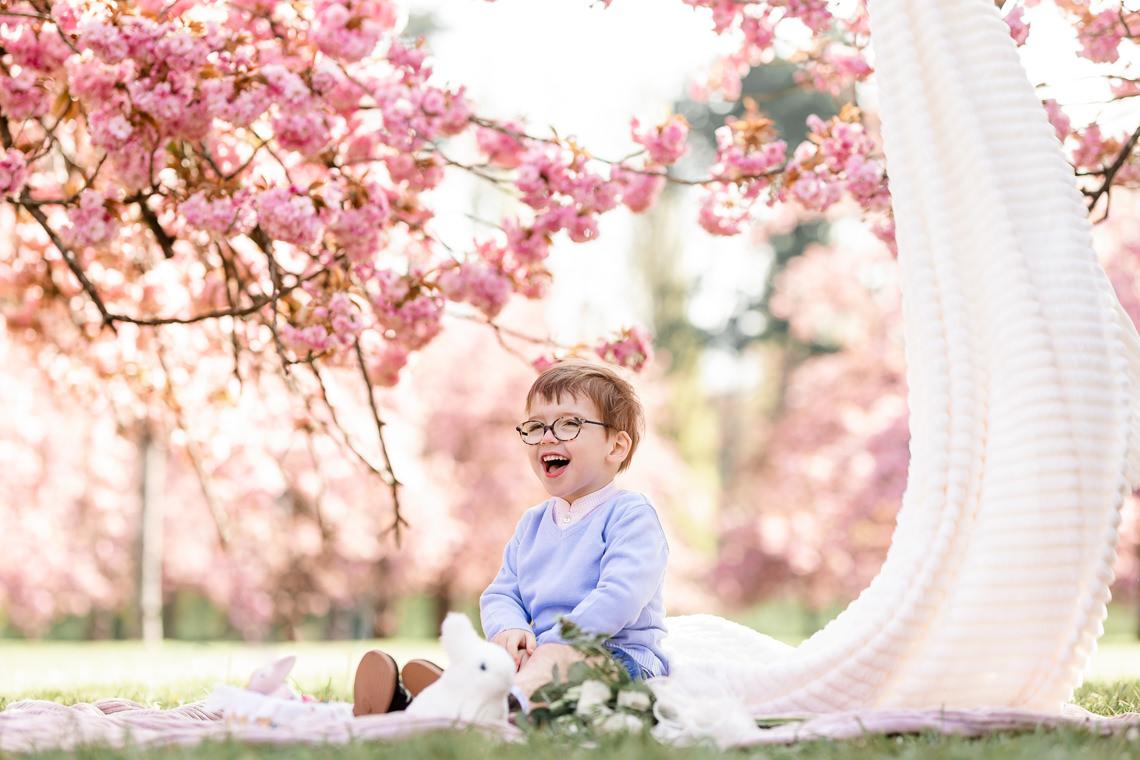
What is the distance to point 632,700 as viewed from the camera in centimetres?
235

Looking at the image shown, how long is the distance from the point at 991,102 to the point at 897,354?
1143 cm

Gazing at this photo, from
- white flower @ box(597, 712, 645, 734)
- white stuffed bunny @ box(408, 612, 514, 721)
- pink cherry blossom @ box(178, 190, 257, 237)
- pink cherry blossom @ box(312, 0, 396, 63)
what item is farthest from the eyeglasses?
pink cherry blossom @ box(312, 0, 396, 63)

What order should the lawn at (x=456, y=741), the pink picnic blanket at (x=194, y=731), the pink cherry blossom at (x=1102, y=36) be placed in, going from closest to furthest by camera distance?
the lawn at (x=456, y=741) → the pink picnic blanket at (x=194, y=731) → the pink cherry blossom at (x=1102, y=36)

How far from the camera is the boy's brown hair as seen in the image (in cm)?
292

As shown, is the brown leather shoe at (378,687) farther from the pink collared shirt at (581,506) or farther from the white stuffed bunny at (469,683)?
the pink collared shirt at (581,506)

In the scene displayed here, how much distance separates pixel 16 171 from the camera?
11.6 ft

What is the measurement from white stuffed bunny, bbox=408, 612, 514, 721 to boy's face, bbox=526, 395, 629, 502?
→ 2.00 feet

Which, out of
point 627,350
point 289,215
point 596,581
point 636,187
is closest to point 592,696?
point 596,581

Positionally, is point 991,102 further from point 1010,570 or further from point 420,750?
point 420,750

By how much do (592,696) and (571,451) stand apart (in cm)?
67

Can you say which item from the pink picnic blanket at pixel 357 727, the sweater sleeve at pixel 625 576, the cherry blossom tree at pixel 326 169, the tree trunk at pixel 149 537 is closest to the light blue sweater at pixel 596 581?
the sweater sleeve at pixel 625 576

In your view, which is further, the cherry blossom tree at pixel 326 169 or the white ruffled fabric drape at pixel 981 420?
the cherry blossom tree at pixel 326 169

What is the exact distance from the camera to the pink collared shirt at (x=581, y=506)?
115 inches

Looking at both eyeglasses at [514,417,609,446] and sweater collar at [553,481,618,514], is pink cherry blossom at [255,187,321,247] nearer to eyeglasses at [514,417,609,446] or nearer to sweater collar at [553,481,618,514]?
eyeglasses at [514,417,609,446]
